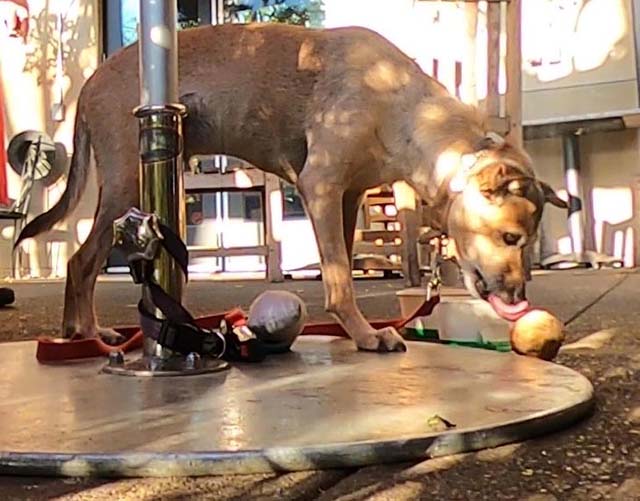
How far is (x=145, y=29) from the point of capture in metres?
1.33

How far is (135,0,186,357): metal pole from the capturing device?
130 centimetres

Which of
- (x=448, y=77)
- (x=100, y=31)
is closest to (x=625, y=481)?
(x=448, y=77)

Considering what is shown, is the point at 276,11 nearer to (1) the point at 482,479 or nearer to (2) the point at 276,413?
(2) the point at 276,413

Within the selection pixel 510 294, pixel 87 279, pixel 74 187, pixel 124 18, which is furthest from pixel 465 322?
pixel 124 18

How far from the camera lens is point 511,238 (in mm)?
1606

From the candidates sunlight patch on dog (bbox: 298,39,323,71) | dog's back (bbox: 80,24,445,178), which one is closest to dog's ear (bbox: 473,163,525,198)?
dog's back (bbox: 80,24,445,178)

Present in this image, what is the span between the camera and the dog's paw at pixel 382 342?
151 centimetres

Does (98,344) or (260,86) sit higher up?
(260,86)

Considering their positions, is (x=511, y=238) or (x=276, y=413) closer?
(x=276, y=413)

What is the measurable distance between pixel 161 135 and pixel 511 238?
0.65 m

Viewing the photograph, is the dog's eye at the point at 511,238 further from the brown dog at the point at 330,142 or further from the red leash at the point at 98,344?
the red leash at the point at 98,344

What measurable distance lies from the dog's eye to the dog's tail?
824 mm

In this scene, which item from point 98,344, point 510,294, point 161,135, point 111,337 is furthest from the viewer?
point 111,337

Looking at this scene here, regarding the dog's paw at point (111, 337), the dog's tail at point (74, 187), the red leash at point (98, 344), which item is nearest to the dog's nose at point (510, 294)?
the red leash at point (98, 344)
